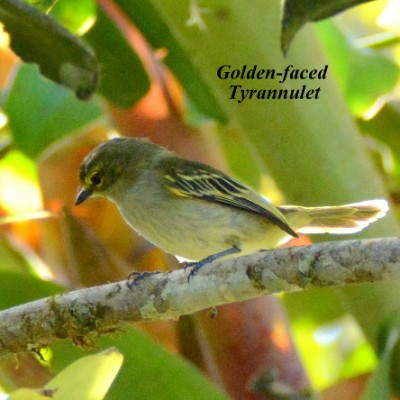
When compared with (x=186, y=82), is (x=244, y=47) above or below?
above

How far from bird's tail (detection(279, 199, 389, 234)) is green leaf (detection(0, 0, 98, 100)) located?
71cm

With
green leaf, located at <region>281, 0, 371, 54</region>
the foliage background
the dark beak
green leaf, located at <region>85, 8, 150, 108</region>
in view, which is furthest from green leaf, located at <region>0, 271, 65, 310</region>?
green leaf, located at <region>281, 0, 371, 54</region>

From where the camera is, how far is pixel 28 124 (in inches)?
91.7

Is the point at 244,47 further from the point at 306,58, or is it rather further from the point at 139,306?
the point at 139,306

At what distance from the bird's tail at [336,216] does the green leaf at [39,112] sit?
685 millimetres

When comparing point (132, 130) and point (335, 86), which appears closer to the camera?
point (335, 86)

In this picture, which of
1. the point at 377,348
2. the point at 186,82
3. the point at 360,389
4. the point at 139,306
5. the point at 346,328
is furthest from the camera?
the point at 346,328

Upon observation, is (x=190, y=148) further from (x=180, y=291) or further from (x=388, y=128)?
(x=180, y=291)

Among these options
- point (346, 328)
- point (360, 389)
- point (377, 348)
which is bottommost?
point (346, 328)

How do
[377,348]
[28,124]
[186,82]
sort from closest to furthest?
[377,348] < [28,124] < [186,82]

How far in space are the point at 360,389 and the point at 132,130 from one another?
3.48 feet

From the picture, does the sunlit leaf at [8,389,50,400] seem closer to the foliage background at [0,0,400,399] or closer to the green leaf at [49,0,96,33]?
the foliage background at [0,0,400,399]

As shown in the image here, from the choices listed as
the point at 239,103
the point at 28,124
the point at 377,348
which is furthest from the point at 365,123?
the point at 28,124

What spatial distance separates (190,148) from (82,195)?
0.38m
